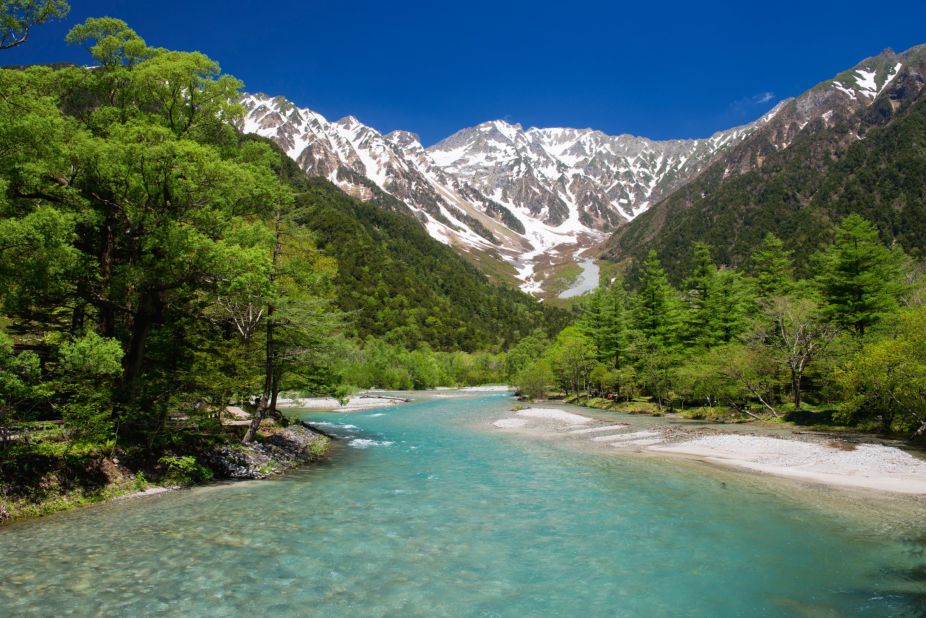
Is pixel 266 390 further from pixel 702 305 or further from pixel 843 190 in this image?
pixel 843 190

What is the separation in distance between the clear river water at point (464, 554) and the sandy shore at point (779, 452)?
3517 millimetres

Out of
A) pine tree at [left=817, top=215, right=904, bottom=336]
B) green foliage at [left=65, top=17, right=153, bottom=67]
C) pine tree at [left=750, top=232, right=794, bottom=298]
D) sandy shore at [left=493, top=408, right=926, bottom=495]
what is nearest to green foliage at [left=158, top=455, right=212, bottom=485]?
green foliage at [left=65, top=17, right=153, bottom=67]

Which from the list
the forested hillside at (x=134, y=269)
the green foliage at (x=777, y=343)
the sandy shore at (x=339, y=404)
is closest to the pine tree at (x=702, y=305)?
the green foliage at (x=777, y=343)

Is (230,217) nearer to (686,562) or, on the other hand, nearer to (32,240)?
(32,240)

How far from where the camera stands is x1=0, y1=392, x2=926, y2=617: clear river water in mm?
8922

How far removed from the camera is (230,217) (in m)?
18.6

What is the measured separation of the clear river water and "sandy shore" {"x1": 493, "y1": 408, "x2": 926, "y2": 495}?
352 cm

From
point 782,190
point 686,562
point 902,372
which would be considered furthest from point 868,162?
point 686,562

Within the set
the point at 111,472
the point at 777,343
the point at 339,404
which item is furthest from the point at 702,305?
the point at 111,472

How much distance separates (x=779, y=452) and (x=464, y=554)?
766 inches

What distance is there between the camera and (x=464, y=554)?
11516 millimetres

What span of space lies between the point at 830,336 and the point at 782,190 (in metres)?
179

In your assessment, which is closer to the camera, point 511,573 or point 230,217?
point 511,573

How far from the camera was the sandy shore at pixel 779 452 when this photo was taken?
17766 millimetres
